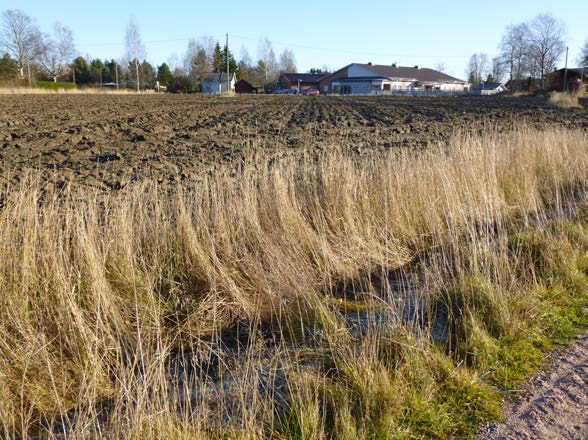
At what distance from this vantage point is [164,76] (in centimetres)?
9012

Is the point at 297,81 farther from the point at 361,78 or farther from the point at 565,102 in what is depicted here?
the point at 565,102

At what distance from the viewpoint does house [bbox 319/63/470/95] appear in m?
82.2

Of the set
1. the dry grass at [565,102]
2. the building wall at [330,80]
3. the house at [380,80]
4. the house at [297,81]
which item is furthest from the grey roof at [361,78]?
the dry grass at [565,102]

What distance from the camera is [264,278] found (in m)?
4.16

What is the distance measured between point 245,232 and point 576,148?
7962 mm

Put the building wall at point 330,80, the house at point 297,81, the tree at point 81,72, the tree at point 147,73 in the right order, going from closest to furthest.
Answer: the building wall at point 330,80 → the tree at point 81,72 → the tree at point 147,73 → the house at point 297,81

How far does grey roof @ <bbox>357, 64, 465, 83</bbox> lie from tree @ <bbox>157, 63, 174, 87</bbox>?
3435 centimetres

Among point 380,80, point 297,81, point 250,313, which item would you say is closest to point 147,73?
point 297,81

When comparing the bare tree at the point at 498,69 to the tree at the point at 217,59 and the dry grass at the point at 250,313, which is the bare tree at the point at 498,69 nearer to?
the tree at the point at 217,59

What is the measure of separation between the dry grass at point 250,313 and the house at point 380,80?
77.4 metres

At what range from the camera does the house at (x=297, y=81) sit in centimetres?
9875

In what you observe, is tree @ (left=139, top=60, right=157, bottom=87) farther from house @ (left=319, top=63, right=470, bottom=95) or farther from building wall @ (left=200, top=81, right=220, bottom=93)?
house @ (left=319, top=63, right=470, bottom=95)

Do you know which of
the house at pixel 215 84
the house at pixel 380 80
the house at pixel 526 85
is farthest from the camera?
the house at pixel 215 84

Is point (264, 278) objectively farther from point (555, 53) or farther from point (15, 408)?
point (555, 53)
